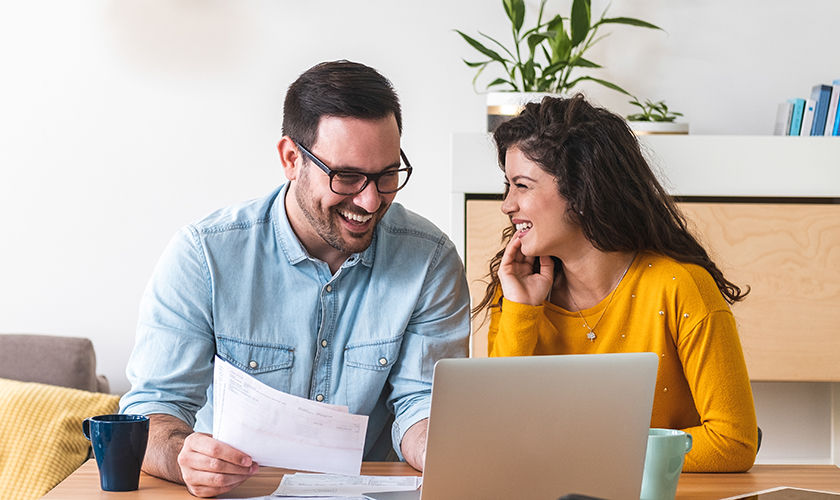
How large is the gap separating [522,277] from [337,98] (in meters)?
0.53

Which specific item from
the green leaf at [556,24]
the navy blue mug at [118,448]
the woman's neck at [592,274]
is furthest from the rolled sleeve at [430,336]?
the green leaf at [556,24]

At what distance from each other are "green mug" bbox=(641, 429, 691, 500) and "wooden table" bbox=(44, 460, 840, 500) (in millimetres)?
99

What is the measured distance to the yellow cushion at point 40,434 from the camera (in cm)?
231

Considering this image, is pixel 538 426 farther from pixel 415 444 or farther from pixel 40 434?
pixel 40 434

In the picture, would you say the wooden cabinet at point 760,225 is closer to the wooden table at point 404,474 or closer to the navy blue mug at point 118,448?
the wooden table at point 404,474

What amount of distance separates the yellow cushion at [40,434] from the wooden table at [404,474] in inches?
42.6

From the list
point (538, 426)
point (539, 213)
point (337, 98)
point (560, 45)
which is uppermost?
point (560, 45)

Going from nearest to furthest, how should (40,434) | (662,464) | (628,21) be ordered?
1. (662,464)
2. (40,434)
3. (628,21)

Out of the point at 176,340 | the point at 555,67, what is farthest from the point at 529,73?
the point at 176,340

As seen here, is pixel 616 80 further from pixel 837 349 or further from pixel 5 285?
pixel 5 285

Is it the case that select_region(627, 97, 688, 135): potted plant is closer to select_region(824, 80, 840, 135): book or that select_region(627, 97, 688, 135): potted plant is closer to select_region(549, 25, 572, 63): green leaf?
select_region(549, 25, 572, 63): green leaf

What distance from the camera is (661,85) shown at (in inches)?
107

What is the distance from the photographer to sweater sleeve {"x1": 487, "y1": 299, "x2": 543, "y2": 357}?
1666mm

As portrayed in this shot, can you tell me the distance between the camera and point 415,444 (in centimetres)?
141
